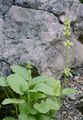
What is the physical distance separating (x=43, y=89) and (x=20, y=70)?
1.09ft

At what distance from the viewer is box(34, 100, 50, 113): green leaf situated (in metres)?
3.45

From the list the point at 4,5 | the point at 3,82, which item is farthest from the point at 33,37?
the point at 3,82

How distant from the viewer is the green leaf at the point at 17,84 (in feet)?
11.4

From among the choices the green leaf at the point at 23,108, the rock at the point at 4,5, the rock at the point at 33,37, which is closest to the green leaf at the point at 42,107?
the green leaf at the point at 23,108

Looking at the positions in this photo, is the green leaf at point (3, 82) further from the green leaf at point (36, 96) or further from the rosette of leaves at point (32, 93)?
the green leaf at point (36, 96)

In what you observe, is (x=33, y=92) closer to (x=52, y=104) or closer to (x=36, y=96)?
(x=36, y=96)

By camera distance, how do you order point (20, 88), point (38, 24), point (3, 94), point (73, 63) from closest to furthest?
point (20, 88), point (3, 94), point (38, 24), point (73, 63)

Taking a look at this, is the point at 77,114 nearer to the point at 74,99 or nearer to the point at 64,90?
the point at 74,99

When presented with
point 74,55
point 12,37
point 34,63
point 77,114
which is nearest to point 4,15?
point 12,37

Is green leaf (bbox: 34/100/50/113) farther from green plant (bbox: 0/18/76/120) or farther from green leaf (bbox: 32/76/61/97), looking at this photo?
green leaf (bbox: 32/76/61/97)

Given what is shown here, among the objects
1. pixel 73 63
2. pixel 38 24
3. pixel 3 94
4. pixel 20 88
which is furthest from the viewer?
pixel 73 63

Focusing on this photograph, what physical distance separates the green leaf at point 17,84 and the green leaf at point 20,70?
0.29ft

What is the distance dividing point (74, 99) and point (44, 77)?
0.61 metres

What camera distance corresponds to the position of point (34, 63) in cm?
388
